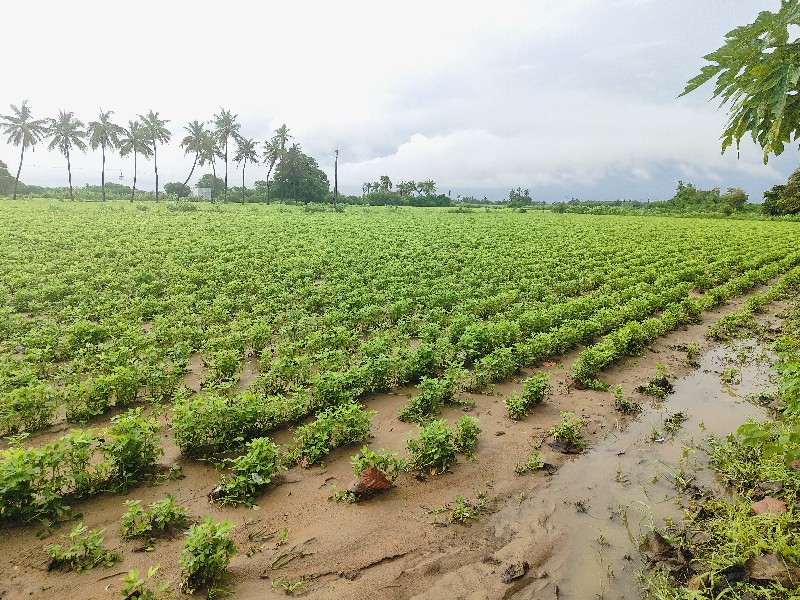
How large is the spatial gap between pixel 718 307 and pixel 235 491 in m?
16.8

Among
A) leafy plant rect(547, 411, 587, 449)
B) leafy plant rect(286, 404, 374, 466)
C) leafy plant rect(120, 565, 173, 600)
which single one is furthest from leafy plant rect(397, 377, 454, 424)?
leafy plant rect(120, 565, 173, 600)

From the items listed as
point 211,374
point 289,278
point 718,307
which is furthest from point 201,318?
point 718,307

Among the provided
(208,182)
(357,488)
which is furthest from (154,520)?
(208,182)

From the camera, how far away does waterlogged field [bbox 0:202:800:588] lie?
20.7 ft

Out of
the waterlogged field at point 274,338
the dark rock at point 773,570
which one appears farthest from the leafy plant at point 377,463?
the dark rock at point 773,570

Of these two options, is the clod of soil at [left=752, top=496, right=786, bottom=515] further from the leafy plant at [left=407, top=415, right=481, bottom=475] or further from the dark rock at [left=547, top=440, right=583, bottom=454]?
the leafy plant at [left=407, top=415, right=481, bottom=475]

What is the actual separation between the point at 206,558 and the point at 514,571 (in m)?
3.06

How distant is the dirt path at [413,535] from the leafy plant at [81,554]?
98mm

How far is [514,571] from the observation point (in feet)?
15.4

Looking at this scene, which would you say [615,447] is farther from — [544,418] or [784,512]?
[784,512]

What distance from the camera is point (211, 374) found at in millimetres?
9070

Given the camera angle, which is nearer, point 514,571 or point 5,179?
point 514,571

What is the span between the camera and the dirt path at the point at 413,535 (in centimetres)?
453

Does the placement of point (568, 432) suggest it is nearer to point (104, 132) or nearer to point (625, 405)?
point (625, 405)
